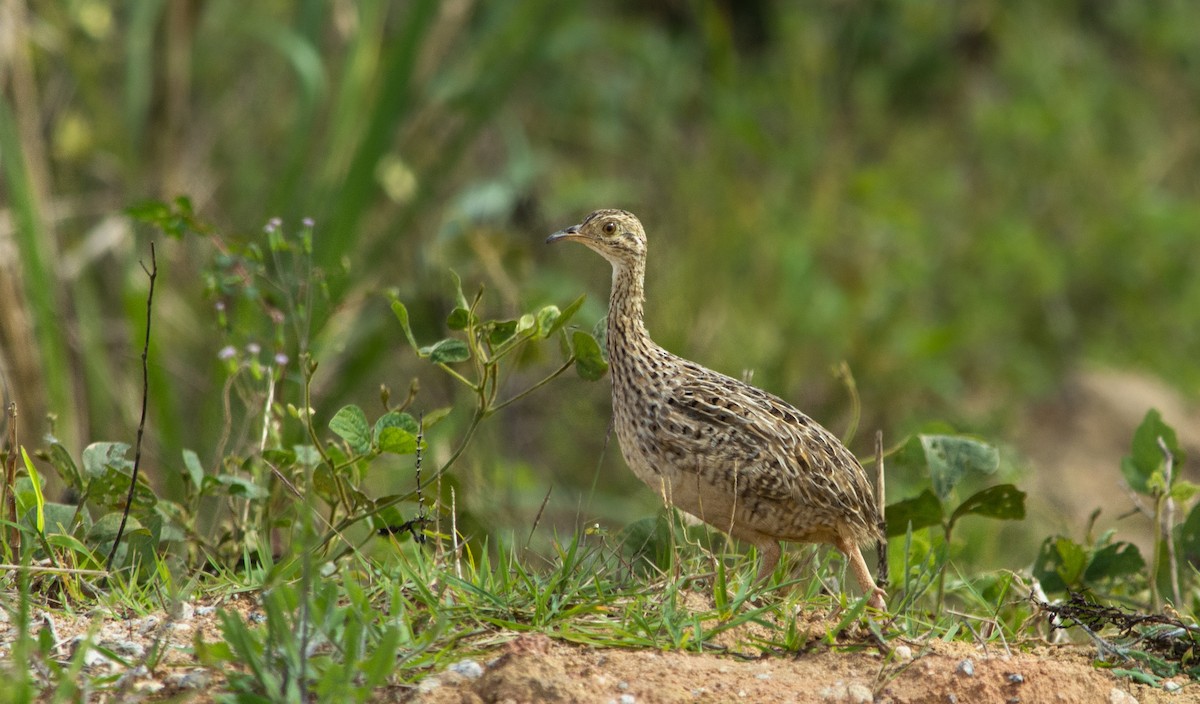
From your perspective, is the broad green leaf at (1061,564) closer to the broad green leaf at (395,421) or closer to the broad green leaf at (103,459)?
the broad green leaf at (395,421)

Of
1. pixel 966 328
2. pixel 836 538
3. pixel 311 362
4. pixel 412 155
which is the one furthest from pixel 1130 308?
pixel 311 362

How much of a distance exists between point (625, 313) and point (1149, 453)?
1.64 m

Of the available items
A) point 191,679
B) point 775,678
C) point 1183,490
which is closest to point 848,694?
point 775,678

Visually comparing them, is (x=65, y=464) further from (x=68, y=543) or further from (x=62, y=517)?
(x=68, y=543)

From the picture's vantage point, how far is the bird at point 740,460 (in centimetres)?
413

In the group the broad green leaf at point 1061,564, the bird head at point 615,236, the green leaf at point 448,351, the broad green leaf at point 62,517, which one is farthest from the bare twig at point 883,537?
the broad green leaf at point 62,517

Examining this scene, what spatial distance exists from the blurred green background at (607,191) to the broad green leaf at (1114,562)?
1.87 metres

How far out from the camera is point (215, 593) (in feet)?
12.6

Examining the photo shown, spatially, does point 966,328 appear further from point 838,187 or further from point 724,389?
point 724,389

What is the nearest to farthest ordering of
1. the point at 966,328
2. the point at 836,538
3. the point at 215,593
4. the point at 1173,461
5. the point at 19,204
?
1. the point at 215,593
2. the point at 836,538
3. the point at 1173,461
4. the point at 19,204
5. the point at 966,328

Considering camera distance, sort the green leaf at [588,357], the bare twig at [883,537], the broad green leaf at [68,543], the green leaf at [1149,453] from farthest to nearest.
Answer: the green leaf at [1149,453], the bare twig at [883,537], the green leaf at [588,357], the broad green leaf at [68,543]

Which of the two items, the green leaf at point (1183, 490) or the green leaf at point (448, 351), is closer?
the green leaf at point (448, 351)

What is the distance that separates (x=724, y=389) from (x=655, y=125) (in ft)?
21.7

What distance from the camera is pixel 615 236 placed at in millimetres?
4672
